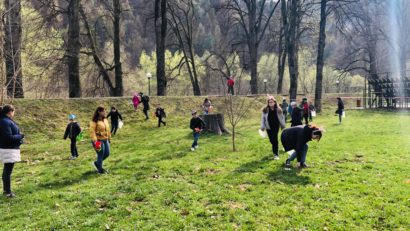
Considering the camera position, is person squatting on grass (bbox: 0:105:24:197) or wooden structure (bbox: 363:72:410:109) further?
wooden structure (bbox: 363:72:410:109)

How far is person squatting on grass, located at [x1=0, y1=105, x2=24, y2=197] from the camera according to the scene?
7.39m

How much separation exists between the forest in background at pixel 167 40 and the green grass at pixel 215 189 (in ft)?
15.4

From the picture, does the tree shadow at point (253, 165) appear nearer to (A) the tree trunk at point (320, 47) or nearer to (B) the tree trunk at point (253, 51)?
(A) the tree trunk at point (320, 47)

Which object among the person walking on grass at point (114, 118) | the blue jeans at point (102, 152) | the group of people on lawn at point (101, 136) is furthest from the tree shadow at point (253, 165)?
the person walking on grass at point (114, 118)

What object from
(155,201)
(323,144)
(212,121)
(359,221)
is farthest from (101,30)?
(359,221)

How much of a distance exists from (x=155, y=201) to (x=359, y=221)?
370 cm

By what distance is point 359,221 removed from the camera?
596cm

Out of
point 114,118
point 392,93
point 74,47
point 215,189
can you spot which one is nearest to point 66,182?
point 215,189

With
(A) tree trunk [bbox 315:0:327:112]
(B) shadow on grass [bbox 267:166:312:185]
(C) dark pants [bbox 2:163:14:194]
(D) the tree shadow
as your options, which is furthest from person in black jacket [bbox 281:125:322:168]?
(A) tree trunk [bbox 315:0:327:112]

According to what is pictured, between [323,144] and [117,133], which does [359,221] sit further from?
[117,133]

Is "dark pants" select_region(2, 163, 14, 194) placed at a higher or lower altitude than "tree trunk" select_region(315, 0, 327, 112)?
lower

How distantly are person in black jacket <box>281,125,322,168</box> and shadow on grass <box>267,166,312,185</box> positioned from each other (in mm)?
363

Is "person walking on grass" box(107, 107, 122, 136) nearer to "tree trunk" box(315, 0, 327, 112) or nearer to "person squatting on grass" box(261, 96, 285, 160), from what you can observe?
"person squatting on grass" box(261, 96, 285, 160)

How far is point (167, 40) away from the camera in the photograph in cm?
3919
